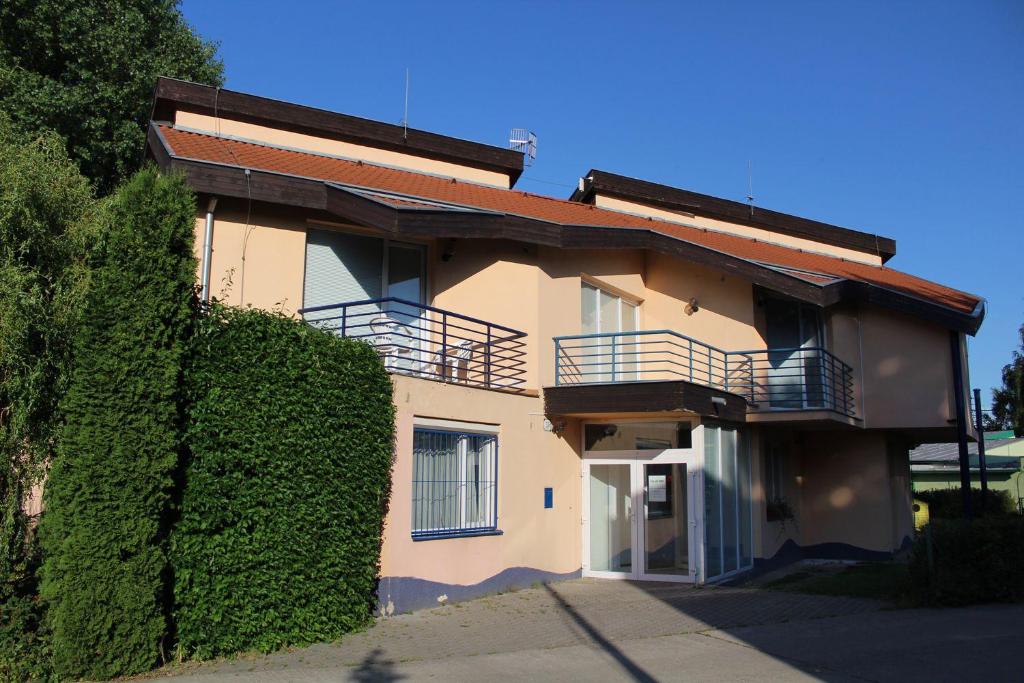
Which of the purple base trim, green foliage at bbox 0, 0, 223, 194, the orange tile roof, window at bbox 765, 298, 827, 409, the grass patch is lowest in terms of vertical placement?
the grass patch

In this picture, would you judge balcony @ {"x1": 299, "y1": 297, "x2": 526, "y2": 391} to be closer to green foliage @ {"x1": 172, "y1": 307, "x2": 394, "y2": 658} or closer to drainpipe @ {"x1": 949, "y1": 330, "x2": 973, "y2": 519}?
green foliage @ {"x1": 172, "y1": 307, "x2": 394, "y2": 658}

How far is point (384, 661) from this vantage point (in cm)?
840

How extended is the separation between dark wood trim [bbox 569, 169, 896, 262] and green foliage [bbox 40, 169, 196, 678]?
13.0 meters

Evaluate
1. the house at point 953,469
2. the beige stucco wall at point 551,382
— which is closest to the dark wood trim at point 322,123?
the beige stucco wall at point 551,382

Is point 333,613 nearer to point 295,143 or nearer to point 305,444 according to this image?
point 305,444

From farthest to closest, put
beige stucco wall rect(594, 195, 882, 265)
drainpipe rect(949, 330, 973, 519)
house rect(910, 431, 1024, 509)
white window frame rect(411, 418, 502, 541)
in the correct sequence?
house rect(910, 431, 1024, 509)
beige stucco wall rect(594, 195, 882, 265)
drainpipe rect(949, 330, 973, 519)
white window frame rect(411, 418, 502, 541)

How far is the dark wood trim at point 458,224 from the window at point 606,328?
46.5 inches

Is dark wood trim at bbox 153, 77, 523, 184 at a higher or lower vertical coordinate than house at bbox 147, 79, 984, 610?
higher

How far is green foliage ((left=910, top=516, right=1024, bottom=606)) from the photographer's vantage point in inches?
468

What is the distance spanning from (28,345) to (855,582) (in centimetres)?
1262

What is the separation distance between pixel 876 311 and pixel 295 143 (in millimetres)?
12198

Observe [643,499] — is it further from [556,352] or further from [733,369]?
[733,369]

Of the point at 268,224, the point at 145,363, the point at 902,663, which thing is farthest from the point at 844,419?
the point at 145,363

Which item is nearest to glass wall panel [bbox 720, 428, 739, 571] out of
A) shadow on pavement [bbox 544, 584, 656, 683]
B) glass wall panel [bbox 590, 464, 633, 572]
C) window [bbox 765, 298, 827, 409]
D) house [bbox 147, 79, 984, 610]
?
house [bbox 147, 79, 984, 610]
